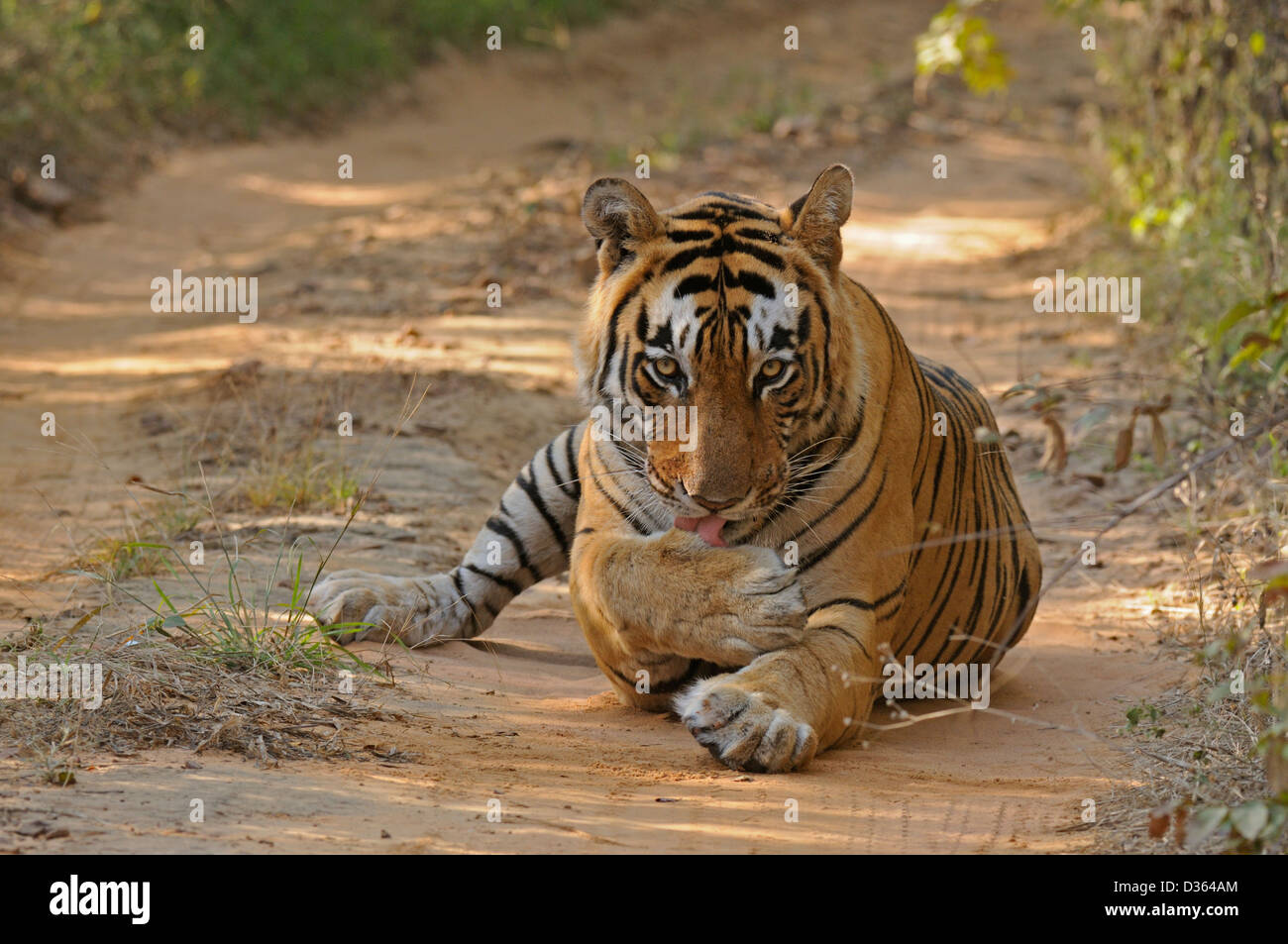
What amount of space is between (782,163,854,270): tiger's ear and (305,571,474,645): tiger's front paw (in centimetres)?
184

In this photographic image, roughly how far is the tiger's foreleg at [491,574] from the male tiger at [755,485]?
0.68m

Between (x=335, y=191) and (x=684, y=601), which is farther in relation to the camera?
(x=335, y=191)

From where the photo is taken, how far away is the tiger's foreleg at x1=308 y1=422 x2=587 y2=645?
5.02 metres

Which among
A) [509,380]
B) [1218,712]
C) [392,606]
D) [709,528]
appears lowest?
[1218,712]

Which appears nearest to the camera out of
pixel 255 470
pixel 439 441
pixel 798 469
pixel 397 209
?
pixel 798 469

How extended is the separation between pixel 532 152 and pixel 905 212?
4.06 m

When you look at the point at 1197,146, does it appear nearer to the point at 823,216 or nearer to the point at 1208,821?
the point at 823,216

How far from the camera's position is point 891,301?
35.2 feet

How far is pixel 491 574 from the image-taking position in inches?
207

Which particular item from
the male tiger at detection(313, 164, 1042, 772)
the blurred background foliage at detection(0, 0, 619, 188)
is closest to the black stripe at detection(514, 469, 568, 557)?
the male tiger at detection(313, 164, 1042, 772)

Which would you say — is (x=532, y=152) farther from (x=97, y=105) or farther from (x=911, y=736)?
(x=911, y=736)

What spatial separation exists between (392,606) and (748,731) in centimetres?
179

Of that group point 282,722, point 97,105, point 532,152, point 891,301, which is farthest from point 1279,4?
point 97,105

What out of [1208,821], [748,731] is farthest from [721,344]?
[1208,821]
